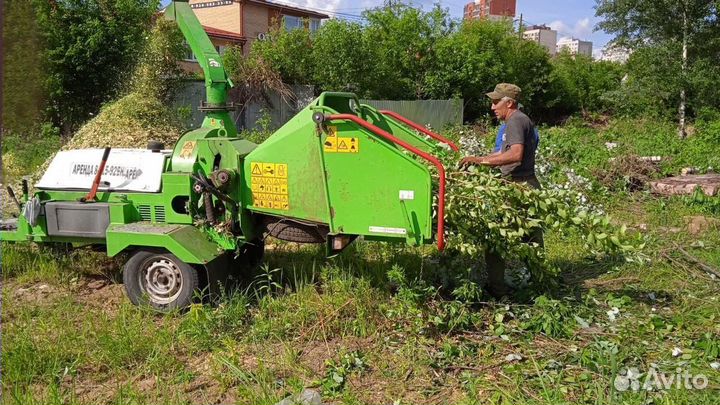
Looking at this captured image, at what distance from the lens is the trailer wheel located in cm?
509

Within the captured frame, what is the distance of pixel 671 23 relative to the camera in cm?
1745

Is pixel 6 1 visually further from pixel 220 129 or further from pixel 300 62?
pixel 300 62

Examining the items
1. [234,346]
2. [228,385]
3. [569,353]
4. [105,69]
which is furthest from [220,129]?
[105,69]

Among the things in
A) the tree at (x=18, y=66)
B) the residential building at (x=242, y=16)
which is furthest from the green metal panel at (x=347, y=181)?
the residential building at (x=242, y=16)

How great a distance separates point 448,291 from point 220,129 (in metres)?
2.61

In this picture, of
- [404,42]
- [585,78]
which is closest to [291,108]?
[404,42]

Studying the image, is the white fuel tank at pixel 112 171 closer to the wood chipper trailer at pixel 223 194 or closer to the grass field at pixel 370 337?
the wood chipper trailer at pixel 223 194

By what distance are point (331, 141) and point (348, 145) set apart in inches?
6.0

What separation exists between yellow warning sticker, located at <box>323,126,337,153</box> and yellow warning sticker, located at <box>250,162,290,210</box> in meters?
0.43

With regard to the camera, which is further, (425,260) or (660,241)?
(660,241)

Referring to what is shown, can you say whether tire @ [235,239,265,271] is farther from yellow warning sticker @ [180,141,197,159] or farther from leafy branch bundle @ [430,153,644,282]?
leafy branch bundle @ [430,153,644,282]

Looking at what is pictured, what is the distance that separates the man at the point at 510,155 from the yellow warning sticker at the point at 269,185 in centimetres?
151

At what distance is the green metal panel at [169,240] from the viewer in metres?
4.95

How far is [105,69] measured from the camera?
15.1 m
